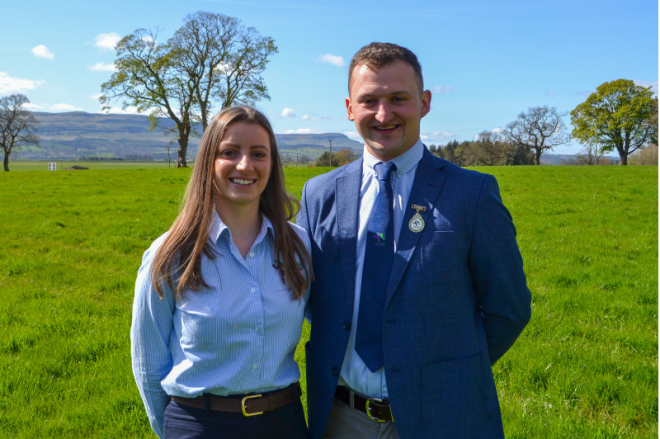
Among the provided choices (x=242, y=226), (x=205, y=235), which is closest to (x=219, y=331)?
(x=205, y=235)

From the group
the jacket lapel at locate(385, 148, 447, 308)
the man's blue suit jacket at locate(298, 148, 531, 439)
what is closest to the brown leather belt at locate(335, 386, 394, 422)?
the man's blue suit jacket at locate(298, 148, 531, 439)

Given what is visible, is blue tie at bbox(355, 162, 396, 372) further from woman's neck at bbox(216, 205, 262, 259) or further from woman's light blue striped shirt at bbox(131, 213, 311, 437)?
woman's neck at bbox(216, 205, 262, 259)

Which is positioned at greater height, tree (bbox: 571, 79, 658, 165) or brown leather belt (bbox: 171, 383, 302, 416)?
tree (bbox: 571, 79, 658, 165)

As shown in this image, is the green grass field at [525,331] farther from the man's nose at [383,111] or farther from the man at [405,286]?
the man's nose at [383,111]

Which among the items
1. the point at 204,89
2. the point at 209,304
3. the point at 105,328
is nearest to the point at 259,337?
the point at 209,304

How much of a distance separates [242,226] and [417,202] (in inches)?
40.4

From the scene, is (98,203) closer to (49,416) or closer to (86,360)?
(86,360)

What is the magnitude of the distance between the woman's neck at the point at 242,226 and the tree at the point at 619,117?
7060 centimetres

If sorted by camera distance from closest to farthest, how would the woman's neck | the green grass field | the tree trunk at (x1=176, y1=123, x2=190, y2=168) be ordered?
1. the woman's neck
2. the green grass field
3. the tree trunk at (x1=176, y1=123, x2=190, y2=168)

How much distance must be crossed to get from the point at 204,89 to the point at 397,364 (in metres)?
46.5

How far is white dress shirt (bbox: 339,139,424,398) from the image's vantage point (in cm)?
264

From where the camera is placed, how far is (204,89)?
45469 mm

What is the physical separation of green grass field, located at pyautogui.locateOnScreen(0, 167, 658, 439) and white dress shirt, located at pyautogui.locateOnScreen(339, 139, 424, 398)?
2225 mm

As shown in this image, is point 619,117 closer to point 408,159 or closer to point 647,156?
point 647,156
